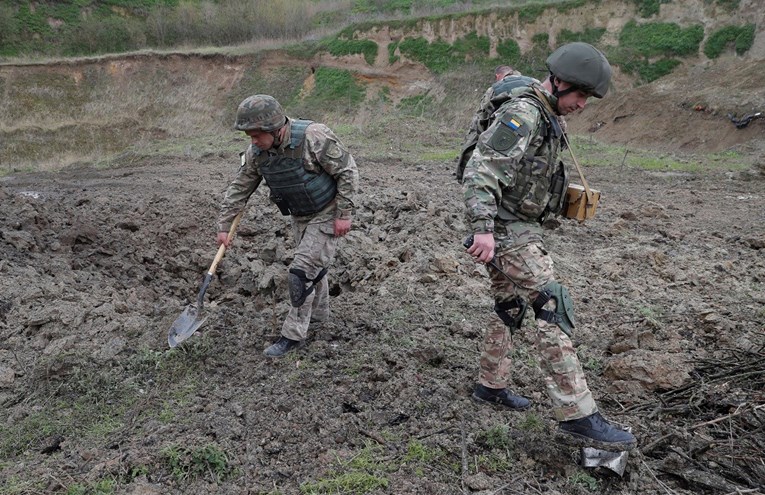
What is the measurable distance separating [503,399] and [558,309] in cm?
77

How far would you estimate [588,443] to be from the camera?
3.01 meters

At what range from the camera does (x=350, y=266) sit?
247 inches

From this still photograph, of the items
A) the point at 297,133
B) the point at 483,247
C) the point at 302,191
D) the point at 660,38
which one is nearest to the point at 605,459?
the point at 483,247

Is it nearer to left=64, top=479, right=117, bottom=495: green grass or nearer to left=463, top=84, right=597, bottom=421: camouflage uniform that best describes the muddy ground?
left=64, top=479, right=117, bottom=495: green grass

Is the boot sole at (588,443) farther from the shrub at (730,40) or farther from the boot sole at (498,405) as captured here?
the shrub at (730,40)

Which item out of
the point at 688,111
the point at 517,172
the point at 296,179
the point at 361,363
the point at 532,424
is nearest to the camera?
the point at 517,172

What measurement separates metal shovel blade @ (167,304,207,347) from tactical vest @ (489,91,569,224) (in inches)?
91.0

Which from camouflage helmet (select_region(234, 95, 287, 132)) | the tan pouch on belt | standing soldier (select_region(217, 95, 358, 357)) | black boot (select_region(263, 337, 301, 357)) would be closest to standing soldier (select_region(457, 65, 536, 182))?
the tan pouch on belt

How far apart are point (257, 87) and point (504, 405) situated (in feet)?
89.8

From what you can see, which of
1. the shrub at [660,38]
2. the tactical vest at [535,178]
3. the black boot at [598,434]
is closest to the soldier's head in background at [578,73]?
the tactical vest at [535,178]

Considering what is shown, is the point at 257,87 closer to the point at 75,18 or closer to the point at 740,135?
the point at 75,18

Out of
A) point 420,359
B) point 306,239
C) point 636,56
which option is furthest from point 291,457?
Result: point 636,56

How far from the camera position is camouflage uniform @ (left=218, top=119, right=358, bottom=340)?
4305 mm

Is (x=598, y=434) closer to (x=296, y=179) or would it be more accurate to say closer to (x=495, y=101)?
(x=495, y=101)
